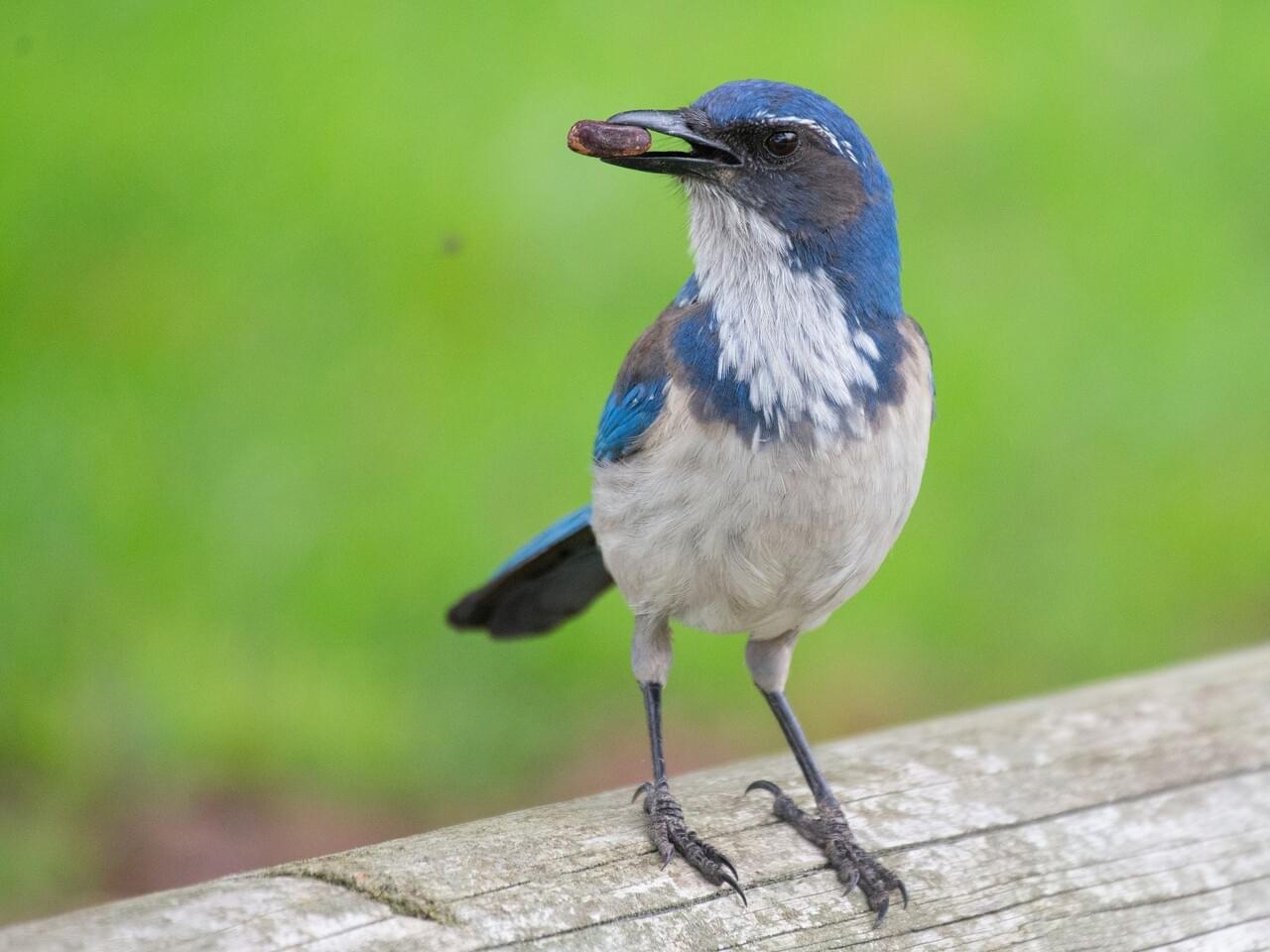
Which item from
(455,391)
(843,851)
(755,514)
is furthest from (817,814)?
(455,391)

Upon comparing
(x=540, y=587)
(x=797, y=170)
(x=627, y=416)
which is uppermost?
(x=797, y=170)

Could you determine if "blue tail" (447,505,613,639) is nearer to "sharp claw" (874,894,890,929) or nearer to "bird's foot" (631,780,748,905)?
"bird's foot" (631,780,748,905)

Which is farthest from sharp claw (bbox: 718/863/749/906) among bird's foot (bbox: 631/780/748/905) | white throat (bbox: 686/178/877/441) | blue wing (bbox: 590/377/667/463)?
blue wing (bbox: 590/377/667/463)

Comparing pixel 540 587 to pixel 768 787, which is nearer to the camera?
pixel 768 787

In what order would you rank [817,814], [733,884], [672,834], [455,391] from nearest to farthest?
[733,884]
[672,834]
[817,814]
[455,391]

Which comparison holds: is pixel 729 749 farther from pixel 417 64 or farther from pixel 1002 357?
pixel 417 64

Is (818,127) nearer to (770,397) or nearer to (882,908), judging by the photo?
(770,397)
